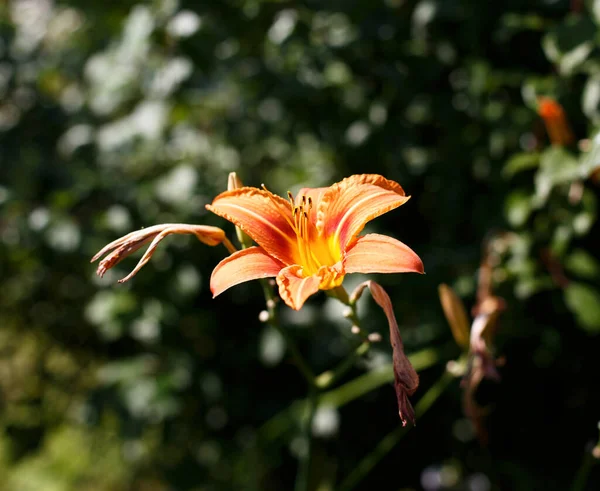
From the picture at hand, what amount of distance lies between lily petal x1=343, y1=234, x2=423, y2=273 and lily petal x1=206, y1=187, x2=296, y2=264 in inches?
6.4

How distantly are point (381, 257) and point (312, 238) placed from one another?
0.29 meters

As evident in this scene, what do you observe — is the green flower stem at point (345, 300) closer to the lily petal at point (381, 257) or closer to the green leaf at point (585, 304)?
the lily petal at point (381, 257)

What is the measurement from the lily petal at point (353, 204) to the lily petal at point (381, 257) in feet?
0.15

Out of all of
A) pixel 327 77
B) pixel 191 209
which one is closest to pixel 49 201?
pixel 191 209

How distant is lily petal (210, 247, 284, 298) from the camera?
1.03 m

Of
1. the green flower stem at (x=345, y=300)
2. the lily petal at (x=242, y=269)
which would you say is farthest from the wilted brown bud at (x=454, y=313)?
the lily petal at (x=242, y=269)

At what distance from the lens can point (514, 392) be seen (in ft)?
7.89

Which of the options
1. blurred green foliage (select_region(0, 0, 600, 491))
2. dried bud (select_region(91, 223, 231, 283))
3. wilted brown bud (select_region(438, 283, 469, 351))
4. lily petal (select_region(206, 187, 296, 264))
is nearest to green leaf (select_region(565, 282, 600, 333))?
blurred green foliage (select_region(0, 0, 600, 491))

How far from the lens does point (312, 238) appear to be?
129 cm

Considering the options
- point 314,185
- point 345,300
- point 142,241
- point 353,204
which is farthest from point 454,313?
point 314,185

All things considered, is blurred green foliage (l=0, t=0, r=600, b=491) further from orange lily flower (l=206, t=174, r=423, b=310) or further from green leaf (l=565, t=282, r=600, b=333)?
orange lily flower (l=206, t=174, r=423, b=310)

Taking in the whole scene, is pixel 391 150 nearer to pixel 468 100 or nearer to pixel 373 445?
pixel 468 100

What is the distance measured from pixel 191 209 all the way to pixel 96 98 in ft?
1.78

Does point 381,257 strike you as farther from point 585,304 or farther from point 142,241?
point 585,304
